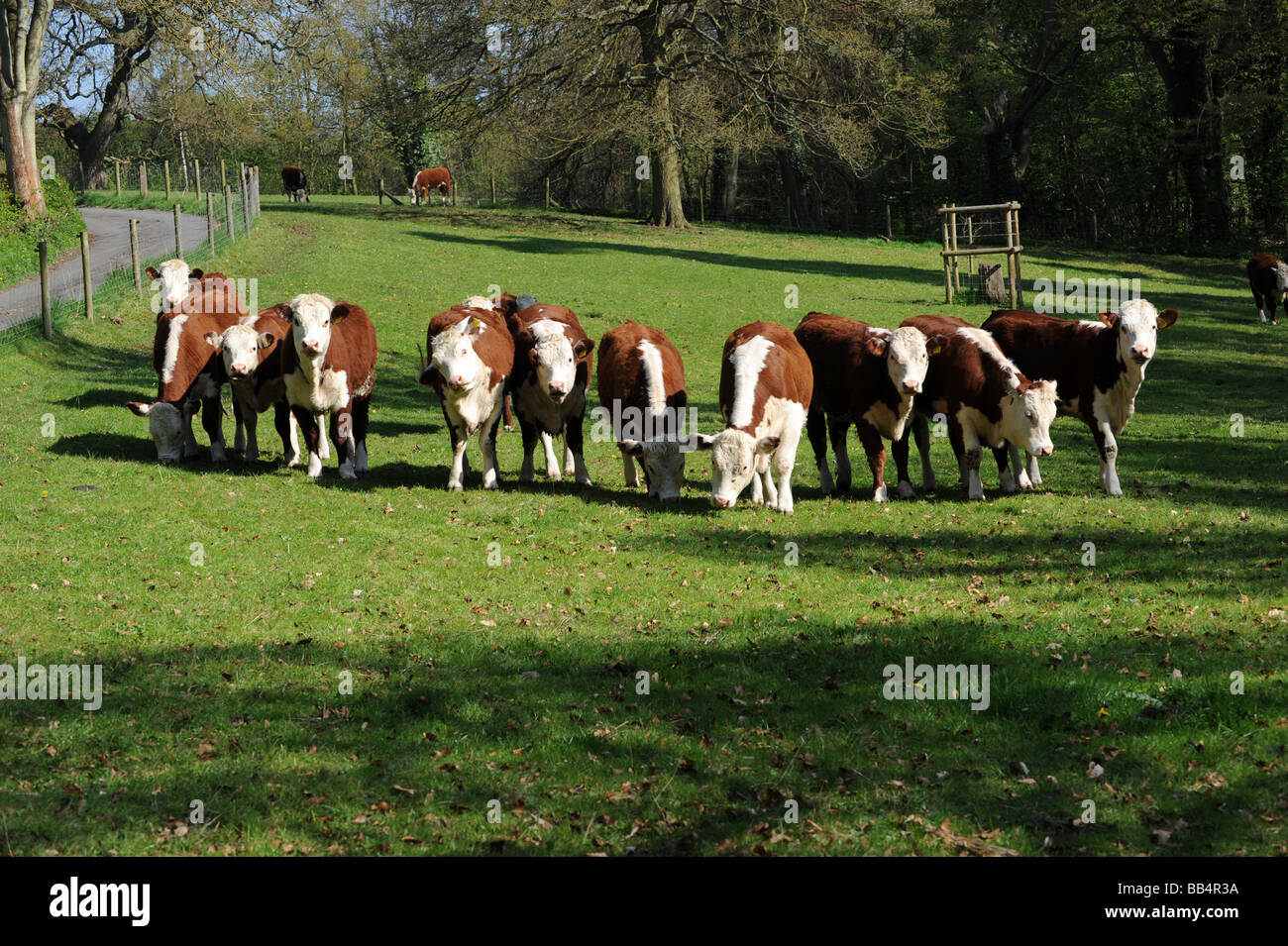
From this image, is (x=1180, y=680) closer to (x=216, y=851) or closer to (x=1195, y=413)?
(x=216, y=851)

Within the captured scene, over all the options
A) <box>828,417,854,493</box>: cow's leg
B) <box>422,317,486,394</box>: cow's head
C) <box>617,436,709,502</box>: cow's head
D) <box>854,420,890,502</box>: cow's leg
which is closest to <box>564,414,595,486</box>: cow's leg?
<box>617,436,709,502</box>: cow's head

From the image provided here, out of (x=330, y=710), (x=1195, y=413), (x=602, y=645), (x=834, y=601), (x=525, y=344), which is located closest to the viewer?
(x=330, y=710)

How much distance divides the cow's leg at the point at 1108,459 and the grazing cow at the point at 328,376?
882 centimetres

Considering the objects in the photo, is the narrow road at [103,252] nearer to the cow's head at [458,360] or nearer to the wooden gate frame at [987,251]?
the cow's head at [458,360]

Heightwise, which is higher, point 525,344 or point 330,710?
point 525,344

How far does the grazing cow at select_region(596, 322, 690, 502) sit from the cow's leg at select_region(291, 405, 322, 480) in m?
3.40

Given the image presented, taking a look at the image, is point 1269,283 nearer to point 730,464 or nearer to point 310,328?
point 730,464

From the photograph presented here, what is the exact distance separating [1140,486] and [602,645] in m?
8.57

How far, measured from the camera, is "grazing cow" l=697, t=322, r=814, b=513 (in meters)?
12.0

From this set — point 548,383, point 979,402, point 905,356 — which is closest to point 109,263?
point 548,383

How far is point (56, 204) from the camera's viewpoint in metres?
38.1

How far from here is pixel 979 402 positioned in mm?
13500

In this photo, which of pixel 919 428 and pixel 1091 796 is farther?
pixel 919 428

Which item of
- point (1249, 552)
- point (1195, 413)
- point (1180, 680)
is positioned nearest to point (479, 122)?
point (1195, 413)
